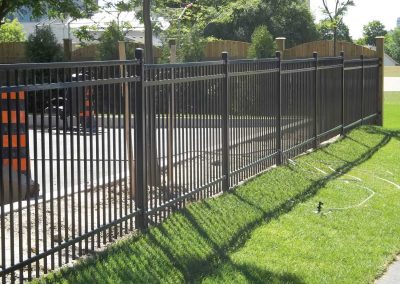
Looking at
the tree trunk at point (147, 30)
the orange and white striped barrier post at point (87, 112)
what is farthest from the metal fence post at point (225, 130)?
the orange and white striped barrier post at point (87, 112)

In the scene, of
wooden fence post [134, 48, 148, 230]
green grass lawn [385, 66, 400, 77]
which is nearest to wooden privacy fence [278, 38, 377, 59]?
wooden fence post [134, 48, 148, 230]

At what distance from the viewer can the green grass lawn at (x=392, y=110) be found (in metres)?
22.5

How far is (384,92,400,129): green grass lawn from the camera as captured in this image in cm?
2255

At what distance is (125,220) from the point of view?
7609mm

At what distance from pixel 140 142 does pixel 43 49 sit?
2088 centimetres

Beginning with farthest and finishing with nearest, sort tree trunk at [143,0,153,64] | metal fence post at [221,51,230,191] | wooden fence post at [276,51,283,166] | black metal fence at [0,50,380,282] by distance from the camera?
wooden fence post at [276,51,283,166] < tree trunk at [143,0,153,64] < metal fence post at [221,51,230,191] < black metal fence at [0,50,380,282]

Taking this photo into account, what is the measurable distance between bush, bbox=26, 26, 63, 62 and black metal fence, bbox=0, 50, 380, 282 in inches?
599

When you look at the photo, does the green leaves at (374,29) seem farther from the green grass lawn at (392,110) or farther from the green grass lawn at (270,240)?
the green grass lawn at (270,240)

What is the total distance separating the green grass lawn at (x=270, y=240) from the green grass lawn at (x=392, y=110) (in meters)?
11.0

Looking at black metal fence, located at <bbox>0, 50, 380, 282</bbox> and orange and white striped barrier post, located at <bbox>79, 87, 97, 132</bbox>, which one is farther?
orange and white striped barrier post, located at <bbox>79, 87, 97, 132</bbox>

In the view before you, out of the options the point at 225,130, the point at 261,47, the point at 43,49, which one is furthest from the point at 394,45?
the point at 225,130

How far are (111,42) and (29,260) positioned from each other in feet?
70.8

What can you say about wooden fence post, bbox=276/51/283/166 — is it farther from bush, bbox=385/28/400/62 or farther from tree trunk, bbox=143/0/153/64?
bush, bbox=385/28/400/62

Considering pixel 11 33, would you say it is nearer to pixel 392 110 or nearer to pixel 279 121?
pixel 392 110
